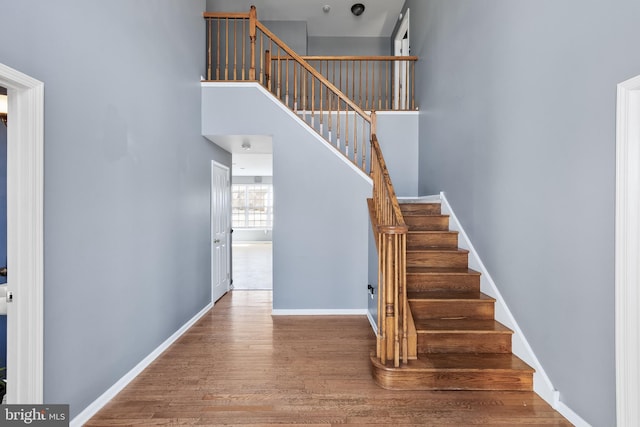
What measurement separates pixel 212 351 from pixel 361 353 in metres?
1.41

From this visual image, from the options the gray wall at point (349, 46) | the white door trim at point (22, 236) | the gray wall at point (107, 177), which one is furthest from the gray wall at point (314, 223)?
the gray wall at point (349, 46)

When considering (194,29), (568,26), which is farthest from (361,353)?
(194,29)

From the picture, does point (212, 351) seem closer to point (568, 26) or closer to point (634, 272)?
point (634, 272)

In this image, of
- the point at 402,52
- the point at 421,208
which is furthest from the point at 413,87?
the point at 421,208

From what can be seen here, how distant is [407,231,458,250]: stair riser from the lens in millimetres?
3480

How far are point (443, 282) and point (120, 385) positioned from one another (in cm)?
282

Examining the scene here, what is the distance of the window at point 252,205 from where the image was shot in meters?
11.6

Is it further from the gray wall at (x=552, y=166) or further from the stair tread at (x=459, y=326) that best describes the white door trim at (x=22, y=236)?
the gray wall at (x=552, y=166)

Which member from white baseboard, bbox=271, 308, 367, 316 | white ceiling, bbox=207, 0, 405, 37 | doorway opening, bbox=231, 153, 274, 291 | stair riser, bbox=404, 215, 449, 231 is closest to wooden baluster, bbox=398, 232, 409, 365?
stair riser, bbox=404, 215, 449, 231

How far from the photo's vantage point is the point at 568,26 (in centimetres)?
197

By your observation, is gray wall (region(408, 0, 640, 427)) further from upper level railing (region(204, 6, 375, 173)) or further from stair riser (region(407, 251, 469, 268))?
upper level railing (region(204, 6, 375, 173))

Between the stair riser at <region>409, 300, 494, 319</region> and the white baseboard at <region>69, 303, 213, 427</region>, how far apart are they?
7.66ft

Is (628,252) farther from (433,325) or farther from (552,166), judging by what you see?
(433,325)

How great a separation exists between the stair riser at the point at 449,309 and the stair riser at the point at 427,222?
111 centimetres
